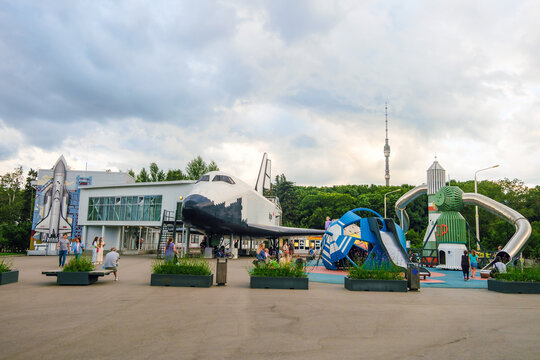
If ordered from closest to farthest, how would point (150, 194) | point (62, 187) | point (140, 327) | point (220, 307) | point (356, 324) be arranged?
point (140, 327) < point (356, 324) < point (220, 307) < point (150, 194) < point (62, 187)

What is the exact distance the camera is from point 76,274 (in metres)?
11.1

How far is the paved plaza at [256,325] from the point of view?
484 cm

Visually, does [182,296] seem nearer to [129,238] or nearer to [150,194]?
[150,194]

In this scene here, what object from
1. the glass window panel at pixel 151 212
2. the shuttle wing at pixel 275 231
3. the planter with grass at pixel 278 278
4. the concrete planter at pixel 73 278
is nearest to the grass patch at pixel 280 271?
the planter with grass at pixel 278 278

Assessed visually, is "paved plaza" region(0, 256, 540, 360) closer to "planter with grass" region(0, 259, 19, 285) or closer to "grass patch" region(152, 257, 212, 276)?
"planter with grass" region(0, 259, 19, 285)

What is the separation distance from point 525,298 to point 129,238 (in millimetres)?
37936

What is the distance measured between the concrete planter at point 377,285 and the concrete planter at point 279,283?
1489mm

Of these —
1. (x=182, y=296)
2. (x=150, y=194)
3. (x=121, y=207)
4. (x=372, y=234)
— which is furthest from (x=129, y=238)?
(x=182, y=296)

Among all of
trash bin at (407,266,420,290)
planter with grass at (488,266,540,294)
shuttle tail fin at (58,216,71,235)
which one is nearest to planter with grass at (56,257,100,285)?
trash bin at (407,266,420,290)

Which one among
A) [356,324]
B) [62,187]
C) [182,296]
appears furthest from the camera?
[62,187]

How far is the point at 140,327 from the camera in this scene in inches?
235

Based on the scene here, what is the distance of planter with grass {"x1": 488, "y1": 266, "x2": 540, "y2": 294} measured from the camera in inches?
460

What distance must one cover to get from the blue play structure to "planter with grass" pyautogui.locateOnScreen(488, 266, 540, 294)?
154 inches

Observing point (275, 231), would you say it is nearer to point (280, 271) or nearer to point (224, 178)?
point (224, 178)
